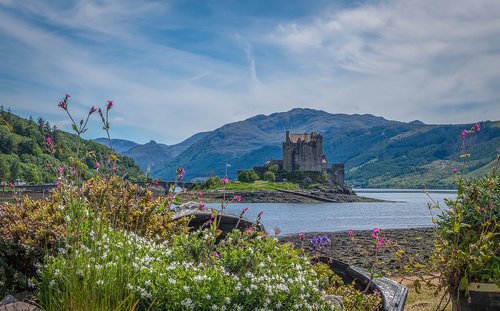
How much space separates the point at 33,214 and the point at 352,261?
15.1m

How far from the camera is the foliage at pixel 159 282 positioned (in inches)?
180

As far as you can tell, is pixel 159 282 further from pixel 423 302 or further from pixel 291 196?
pixel 291 196

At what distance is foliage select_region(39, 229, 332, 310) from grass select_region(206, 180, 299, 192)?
109 m

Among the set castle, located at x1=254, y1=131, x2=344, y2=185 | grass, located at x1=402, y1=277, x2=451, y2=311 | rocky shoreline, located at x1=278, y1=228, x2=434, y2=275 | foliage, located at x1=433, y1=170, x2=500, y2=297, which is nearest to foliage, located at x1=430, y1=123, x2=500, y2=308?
foliage, located at x1=433, y1=170, x2=500, y2=297

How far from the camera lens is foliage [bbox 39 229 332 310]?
4.57 meters

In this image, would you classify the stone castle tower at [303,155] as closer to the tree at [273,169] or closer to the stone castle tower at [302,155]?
the stone castle tower at [302,155]

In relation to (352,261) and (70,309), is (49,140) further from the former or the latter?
(352,261)

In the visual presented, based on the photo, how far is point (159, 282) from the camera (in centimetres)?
471

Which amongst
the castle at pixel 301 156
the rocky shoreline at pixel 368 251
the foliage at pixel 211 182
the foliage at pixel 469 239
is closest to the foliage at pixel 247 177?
the castle at pixel 301 156

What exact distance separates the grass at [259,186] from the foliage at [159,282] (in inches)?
4298

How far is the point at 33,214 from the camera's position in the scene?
661 centimetres

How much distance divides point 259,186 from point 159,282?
12047 cm

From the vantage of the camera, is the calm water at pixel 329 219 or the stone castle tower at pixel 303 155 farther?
the stone castle tower at pixel 303 155

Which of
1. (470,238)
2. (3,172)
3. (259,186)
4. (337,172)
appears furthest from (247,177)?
(470,238)
